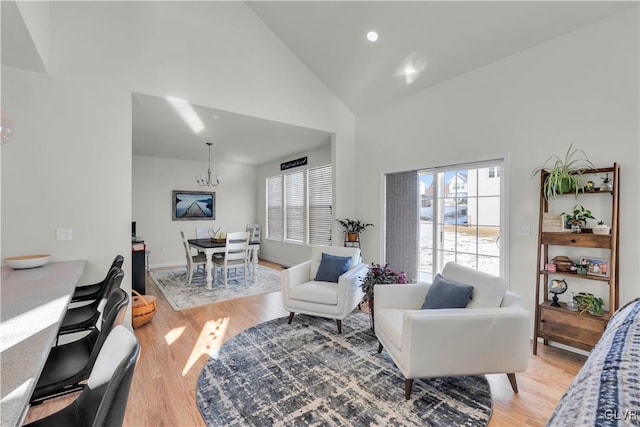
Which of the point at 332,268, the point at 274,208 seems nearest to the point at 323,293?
the point at 332,268

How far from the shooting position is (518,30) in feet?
9.23

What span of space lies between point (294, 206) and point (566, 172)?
506 centimetres

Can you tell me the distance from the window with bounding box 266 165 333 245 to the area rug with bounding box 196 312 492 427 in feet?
9.55

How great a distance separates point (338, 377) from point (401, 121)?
3.39 m

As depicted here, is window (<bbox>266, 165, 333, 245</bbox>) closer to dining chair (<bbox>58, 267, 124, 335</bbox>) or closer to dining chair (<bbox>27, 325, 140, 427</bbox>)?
dining chair (<bbox>58, 267, 124, 335</bbox>)

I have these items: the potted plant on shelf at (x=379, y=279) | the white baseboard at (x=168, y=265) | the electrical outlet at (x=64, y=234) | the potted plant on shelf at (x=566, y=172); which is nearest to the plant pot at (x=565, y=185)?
the potted plant on shelf at (x=566, y=172)

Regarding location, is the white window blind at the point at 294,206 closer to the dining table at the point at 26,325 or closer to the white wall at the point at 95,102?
the white wall at the point at 95,102

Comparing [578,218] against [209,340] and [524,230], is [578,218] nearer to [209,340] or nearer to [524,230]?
[524,230]

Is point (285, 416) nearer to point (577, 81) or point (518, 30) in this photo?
point (577, 81)

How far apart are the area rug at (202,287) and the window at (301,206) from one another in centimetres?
122

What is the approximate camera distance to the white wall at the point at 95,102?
2.57 meters

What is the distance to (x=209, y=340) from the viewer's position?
2.89m

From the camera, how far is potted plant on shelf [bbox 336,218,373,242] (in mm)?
4629

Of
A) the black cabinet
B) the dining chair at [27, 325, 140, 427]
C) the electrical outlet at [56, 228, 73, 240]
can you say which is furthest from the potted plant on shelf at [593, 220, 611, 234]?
the black cabinet
